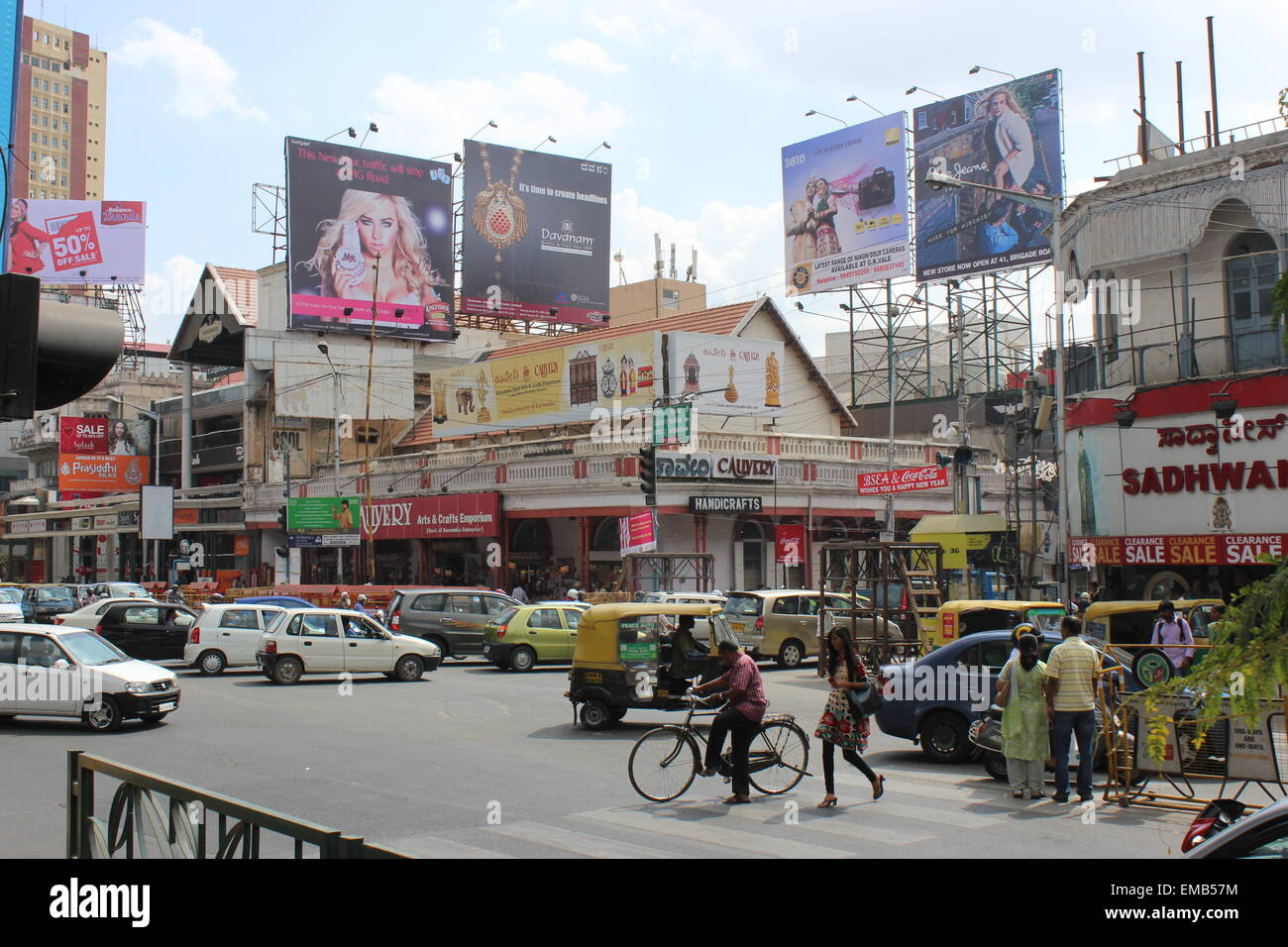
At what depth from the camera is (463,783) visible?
1195 centimetres

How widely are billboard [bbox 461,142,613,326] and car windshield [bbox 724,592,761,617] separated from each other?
35.2 meters

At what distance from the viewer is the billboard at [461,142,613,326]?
57281 millimetres

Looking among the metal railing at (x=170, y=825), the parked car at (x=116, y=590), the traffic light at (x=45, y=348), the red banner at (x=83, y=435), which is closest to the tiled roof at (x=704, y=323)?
the parked car at (x=116, y=590)

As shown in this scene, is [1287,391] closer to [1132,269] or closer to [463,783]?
[1132,269]

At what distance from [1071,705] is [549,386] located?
34.1m

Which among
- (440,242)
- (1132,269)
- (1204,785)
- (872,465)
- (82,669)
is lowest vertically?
(1204,785)

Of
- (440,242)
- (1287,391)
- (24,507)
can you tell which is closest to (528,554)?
(440,242)

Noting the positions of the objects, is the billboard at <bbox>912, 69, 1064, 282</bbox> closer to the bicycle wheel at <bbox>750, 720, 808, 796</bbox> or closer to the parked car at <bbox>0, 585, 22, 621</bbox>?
the parked car at <bbox>0, 585, 22, 621</bbox>

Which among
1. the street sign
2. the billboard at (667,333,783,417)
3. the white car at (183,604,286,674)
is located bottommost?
the white car at (183,604,286,674)

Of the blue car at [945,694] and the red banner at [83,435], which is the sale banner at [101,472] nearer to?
the red banner at [83,435]

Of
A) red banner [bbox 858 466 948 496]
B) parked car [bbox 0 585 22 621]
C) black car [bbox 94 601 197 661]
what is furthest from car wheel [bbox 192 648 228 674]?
red banner [bbox 858 466 948 496]

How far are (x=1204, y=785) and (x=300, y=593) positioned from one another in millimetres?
28247
